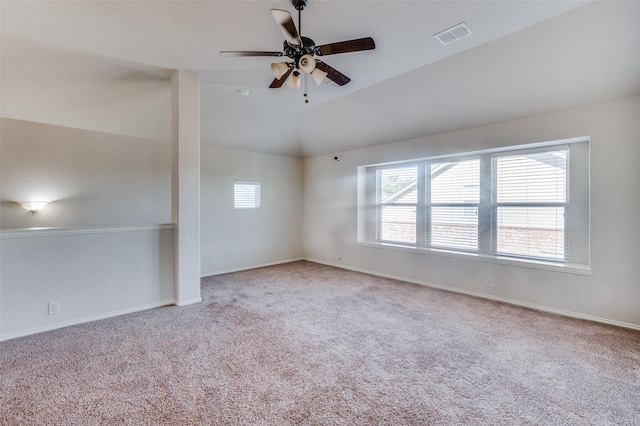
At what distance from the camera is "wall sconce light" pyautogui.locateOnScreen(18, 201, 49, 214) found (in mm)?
3898

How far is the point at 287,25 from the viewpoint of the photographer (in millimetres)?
1988

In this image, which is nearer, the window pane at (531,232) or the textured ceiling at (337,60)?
the textured ceiling at (337,60)

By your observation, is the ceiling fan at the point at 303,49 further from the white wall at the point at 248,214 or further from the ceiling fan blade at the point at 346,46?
the white wall at the point at 248,214

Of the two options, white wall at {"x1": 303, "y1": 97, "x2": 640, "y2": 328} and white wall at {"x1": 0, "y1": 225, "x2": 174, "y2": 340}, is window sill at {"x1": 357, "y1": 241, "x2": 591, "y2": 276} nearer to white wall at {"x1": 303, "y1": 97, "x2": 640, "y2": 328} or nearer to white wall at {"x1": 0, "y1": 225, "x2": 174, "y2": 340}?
white wall at {"x1": 303, "y1": 97, "x2": 640, "y2": 328}

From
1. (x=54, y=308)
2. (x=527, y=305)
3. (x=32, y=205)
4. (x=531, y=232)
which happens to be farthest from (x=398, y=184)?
(x=32, y=205)

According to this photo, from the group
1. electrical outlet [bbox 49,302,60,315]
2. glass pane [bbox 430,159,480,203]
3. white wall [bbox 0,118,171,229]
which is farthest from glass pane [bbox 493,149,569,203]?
electrical outlet [bbox 49,302,60,315]

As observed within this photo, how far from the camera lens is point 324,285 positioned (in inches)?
189

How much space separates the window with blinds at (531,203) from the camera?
3.71 m

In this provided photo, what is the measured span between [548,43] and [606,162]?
60.2 inches

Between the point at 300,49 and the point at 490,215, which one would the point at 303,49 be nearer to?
the point at 300,49

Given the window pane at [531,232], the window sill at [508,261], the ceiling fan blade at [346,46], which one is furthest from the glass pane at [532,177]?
the ceiling fan blade at [346,46]

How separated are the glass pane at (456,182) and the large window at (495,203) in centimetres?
1

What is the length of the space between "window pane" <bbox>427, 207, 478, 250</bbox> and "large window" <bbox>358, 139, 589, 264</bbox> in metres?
0.01

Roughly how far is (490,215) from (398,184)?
1.66 metres
